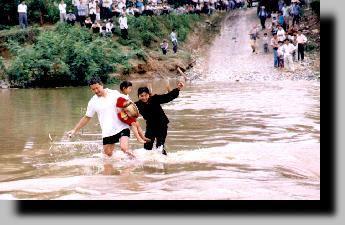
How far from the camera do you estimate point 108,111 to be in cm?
854

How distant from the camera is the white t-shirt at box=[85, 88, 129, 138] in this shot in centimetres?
853

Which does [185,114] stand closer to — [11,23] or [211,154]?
[211,154]

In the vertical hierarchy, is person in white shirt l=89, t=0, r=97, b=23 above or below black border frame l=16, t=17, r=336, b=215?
above

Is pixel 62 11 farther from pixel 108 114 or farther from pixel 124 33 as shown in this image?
pixel 108 114

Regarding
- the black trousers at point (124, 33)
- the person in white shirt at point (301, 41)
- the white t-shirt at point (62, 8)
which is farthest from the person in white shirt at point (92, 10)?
the person in white shirt at point (301, 41)

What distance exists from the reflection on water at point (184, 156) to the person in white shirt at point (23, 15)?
12450 millimetres

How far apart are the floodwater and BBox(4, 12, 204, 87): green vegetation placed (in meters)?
4.82

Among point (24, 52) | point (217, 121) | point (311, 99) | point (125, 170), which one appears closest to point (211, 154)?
point (125, 170)

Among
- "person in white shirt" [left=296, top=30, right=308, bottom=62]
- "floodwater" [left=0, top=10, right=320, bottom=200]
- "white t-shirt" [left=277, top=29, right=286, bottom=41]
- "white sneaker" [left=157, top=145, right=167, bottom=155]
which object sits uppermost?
"white t-shirt" [left=277, top=29, right=286, bottom=41]

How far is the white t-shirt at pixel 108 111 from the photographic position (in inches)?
336

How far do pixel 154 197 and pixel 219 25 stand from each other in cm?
2880

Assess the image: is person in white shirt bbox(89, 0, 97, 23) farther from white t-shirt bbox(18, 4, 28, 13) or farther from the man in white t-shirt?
the man in white t-shirt

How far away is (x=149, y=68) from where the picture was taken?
87.9ft

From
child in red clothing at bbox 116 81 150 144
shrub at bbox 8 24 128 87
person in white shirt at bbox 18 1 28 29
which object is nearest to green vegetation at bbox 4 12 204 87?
shrub at bbox 8 24 128 87
